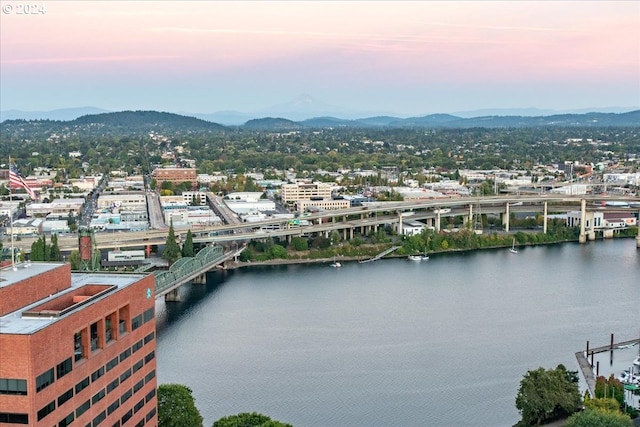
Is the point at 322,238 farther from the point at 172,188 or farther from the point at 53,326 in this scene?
the point at 53,326

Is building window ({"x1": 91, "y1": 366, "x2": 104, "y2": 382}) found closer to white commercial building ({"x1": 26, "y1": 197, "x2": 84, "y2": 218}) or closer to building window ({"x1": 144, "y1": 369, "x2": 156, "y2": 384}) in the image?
building window ({"x1": 144, "y1": 369, "x2": 156, "y2": 384})

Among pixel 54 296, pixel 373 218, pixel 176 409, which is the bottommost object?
pixel 176 409

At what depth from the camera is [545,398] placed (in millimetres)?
7621

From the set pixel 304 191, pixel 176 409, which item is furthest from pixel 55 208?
pixel 176 409

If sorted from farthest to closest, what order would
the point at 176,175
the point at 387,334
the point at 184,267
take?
the point at 176,175
the point at 184,267
the point at 387,334

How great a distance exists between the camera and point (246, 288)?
1407 centimetres

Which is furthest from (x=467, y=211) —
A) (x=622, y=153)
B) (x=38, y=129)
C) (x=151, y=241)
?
(x=38, y=129)

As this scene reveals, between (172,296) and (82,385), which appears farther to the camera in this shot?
(172,296)

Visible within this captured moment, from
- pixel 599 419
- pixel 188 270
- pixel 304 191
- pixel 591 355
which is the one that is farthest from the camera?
pixel 304 191

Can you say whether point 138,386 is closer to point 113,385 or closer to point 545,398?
point 113,385

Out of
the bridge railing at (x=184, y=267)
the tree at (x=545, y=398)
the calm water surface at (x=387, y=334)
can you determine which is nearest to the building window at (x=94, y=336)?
the calm water surface at (x=387, y=334)

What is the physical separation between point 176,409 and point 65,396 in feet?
8.23

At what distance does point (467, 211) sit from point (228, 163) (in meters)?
16.4

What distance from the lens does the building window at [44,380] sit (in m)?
4.48
